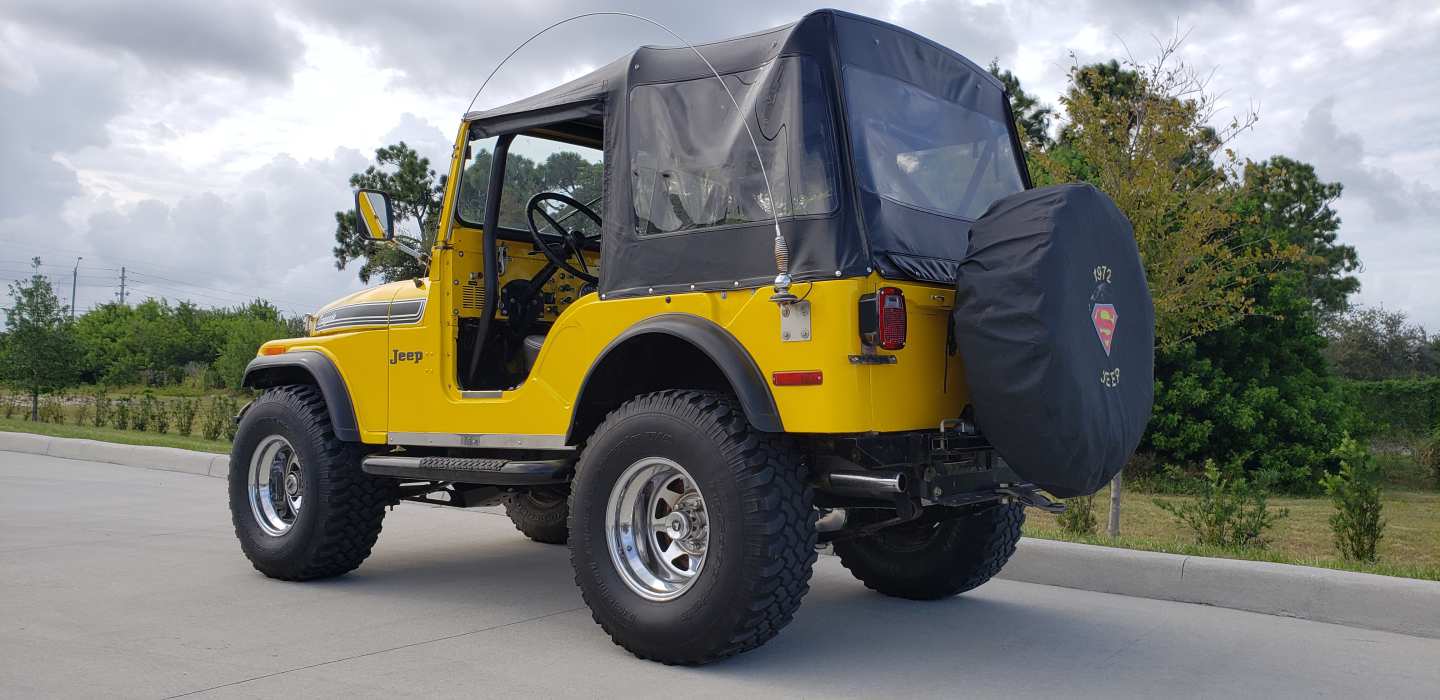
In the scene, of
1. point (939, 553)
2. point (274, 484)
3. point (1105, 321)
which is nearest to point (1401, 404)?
point (939, 553)

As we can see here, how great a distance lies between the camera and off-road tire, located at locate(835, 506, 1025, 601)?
218 inches

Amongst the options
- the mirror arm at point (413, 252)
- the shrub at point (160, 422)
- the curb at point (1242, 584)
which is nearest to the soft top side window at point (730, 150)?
the mirror arm at point (413, 252)

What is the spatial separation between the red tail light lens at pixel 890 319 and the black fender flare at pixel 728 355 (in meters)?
0.50

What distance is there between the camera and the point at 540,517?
7742 millimetres

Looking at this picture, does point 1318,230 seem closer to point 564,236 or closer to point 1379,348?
point 1379,348

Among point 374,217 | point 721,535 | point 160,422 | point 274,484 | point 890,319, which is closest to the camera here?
point 890,319

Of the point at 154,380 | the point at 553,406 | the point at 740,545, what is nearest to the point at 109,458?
the point at 553,406

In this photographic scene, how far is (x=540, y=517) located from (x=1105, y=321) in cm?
455

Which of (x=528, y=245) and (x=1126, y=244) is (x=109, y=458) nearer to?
(x=528, y=245)

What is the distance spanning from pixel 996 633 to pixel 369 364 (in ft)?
12.0

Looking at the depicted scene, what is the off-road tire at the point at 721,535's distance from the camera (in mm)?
4199

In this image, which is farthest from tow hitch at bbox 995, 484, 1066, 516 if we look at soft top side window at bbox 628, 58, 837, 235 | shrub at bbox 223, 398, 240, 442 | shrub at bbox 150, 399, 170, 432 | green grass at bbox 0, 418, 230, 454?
shrub at bbox 150, 399, 170, 432

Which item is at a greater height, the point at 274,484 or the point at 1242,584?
the point at 274,484

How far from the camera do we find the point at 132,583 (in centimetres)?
611
